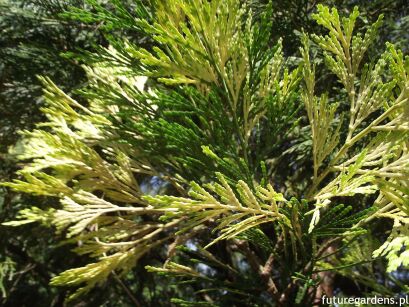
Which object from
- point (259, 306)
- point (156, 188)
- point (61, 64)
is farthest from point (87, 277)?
point (156, 188)

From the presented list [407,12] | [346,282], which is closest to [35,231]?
[346,282]

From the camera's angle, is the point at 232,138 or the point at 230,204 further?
the point at 232,138

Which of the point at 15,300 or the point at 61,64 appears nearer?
the point at 61,64

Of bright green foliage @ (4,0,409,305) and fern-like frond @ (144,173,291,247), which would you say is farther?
bright green foliage @ (4,0,409,305)

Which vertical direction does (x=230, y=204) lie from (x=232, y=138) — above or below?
below

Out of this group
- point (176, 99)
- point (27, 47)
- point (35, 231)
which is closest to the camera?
point (176, 99)

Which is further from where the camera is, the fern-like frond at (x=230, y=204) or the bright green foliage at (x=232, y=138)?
the bright green foliage at (x=232, y=138)

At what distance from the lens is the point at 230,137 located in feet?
8.00

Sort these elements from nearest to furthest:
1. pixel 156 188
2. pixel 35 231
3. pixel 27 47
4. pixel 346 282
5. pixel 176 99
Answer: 1. pixel 176 99
2. pixel 27 47
3. pixel 35 231
4. pixel 346 282
5. pixel 156 188

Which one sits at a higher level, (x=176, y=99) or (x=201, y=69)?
(x=201, y=69)

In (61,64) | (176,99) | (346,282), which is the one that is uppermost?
(61,64)

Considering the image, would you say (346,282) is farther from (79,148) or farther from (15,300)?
(15,300)

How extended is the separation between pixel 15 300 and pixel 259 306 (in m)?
4.97

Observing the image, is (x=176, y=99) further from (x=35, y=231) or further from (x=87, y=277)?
(x=35, y=231)
